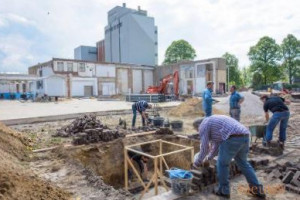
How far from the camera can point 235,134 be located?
11.0 feet

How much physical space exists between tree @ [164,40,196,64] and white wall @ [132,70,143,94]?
11.2 meters

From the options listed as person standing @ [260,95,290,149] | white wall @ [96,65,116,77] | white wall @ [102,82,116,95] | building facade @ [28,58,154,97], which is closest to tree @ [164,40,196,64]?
building facade @ [28,58,154,97]

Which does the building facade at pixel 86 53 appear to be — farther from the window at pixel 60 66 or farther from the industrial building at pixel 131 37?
the window at pixel 60 66

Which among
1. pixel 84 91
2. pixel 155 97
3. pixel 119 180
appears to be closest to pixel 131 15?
pixel 84 91

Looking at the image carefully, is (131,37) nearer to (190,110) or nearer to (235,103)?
(190,110)

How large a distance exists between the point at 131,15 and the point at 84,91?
19437 millimetres

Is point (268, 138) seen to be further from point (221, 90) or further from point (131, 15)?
point (131, 15)

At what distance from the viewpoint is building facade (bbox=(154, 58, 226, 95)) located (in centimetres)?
3338

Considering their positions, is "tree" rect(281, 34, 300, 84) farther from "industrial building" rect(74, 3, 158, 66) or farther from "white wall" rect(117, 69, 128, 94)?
"white wall" rect(117, 69, 128, 94)

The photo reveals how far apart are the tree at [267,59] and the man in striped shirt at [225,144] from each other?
4072cm

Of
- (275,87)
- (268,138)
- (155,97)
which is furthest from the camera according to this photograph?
(275,87)

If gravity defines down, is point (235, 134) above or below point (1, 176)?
above

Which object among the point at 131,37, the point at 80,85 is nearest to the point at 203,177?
the point at 80,85

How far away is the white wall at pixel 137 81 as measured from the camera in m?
41.4
